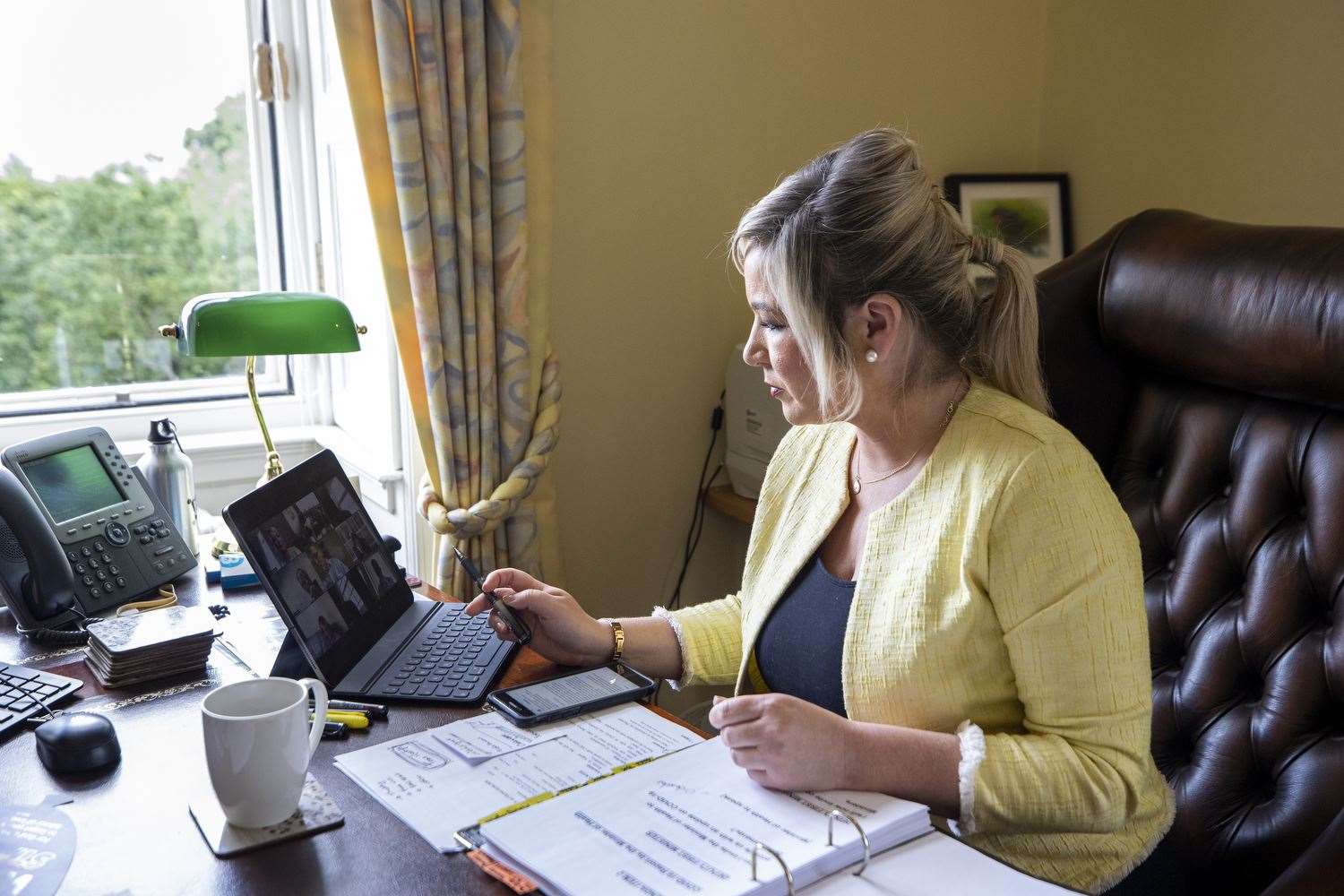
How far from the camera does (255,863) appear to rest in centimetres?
89

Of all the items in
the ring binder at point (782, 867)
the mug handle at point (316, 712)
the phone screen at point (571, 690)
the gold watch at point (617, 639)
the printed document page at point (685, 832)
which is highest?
the mug handle at point (316, 712)

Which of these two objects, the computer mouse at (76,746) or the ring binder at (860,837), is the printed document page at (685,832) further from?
the computer mouse at (76,746)

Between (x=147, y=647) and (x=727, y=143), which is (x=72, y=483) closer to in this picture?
(x=147, y=647)

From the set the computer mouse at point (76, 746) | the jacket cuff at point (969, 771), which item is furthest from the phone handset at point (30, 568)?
the jacket cuff at point (969, 771)

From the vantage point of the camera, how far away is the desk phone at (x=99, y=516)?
1.47 meters

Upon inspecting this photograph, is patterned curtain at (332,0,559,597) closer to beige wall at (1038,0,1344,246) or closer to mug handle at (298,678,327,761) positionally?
mug handle at (298,678,327,761)

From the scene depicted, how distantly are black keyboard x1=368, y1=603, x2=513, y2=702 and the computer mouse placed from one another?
A: 25cm

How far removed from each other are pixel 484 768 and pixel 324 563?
0.36 meters

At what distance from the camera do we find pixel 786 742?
97 centimetres

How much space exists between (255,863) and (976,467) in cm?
75

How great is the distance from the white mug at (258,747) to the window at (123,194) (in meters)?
1.44

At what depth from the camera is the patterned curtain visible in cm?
179

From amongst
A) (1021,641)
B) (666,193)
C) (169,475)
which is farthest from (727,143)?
(1021,641)

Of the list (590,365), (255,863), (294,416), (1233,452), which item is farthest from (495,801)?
(294,416)
